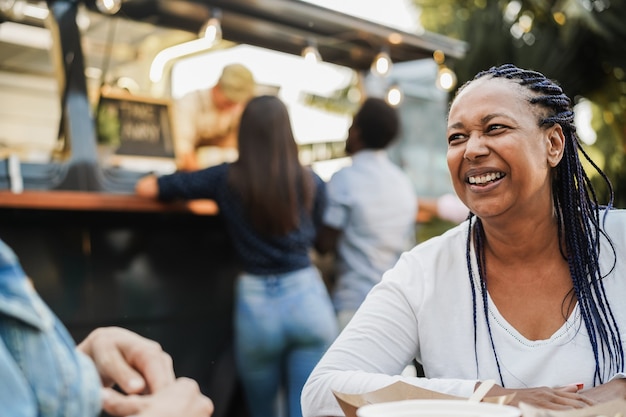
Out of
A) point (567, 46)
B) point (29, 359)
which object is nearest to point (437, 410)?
point (29, 359)

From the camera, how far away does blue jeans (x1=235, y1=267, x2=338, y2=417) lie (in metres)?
2.99

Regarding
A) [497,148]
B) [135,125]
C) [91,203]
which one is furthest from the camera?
[135,125]

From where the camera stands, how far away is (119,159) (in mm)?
3615

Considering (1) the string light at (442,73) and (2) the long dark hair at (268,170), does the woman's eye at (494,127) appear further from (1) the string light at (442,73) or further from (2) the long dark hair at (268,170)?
(1) the string light at (442,73)

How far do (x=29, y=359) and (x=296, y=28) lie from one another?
3.56 metres

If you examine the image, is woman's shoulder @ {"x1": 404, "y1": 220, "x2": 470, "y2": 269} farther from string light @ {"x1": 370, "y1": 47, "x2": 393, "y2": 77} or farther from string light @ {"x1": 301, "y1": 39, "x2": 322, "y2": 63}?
string light @ {"x1": 370, "y1": 47, "x2": 393, "y2": 77}

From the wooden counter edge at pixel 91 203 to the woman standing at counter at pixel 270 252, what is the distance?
12cm

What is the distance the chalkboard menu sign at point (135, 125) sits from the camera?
3590 mm

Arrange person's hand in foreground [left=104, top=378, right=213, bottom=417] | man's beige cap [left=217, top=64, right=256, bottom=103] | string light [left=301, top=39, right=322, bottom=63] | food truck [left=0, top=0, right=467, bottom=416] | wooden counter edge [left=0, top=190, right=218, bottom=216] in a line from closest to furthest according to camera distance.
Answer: person's hand in foreground [left=104, top=378, right=213, bottom=417], wooden counter edge [left=0, top=190, right=218, bottom=216], food truck [left=0, top=0, right=467, bottom=416], man's beige cap [left=217, top=64, right=256, bottom=103], string light [left=301, top=39, right=322, bottom=63]

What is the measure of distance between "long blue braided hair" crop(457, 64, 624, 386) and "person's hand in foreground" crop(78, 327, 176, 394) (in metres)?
0.77

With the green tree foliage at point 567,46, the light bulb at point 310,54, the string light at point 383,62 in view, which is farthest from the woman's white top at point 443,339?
the green tree foliage at point 567,46

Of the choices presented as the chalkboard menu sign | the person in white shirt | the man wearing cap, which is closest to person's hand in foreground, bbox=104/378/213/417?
the person in white shirt

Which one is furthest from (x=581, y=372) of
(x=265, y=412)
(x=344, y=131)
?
(x=344, y=131)

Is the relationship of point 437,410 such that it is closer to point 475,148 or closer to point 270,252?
point 475,148
